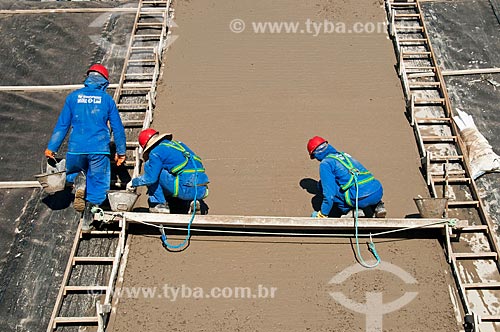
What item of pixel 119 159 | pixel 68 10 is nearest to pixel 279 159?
pixel 119 159

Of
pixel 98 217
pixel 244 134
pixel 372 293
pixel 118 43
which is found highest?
pixel 118 43

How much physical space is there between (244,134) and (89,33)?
12.8 ft

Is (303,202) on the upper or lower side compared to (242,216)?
upper

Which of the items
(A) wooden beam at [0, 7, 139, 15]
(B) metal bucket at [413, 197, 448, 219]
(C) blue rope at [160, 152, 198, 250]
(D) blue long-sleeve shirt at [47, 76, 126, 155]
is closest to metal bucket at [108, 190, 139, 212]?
(C) blue rope at [160, 152, 198, 250]

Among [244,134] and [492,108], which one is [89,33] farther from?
[492,108]

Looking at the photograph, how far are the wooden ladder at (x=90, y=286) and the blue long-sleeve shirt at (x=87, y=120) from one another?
0.93 metres

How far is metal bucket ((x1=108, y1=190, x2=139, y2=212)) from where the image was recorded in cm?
659

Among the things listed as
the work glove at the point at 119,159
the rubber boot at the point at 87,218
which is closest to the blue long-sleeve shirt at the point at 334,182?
the work glove at the point at 119,159

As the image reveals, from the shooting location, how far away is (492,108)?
28.5 ft

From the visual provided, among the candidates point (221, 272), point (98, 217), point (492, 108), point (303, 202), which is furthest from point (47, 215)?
point (492, 108)

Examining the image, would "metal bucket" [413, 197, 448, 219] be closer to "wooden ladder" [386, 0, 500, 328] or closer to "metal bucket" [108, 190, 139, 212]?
"wooden ladder" [386, 0, 500, 328]

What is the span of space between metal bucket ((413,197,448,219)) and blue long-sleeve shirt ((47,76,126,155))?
3.64 meters

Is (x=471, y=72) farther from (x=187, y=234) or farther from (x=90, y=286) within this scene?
(x=90, y=286)

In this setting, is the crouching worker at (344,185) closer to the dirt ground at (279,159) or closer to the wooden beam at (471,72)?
the dirt ground at (279,159)
